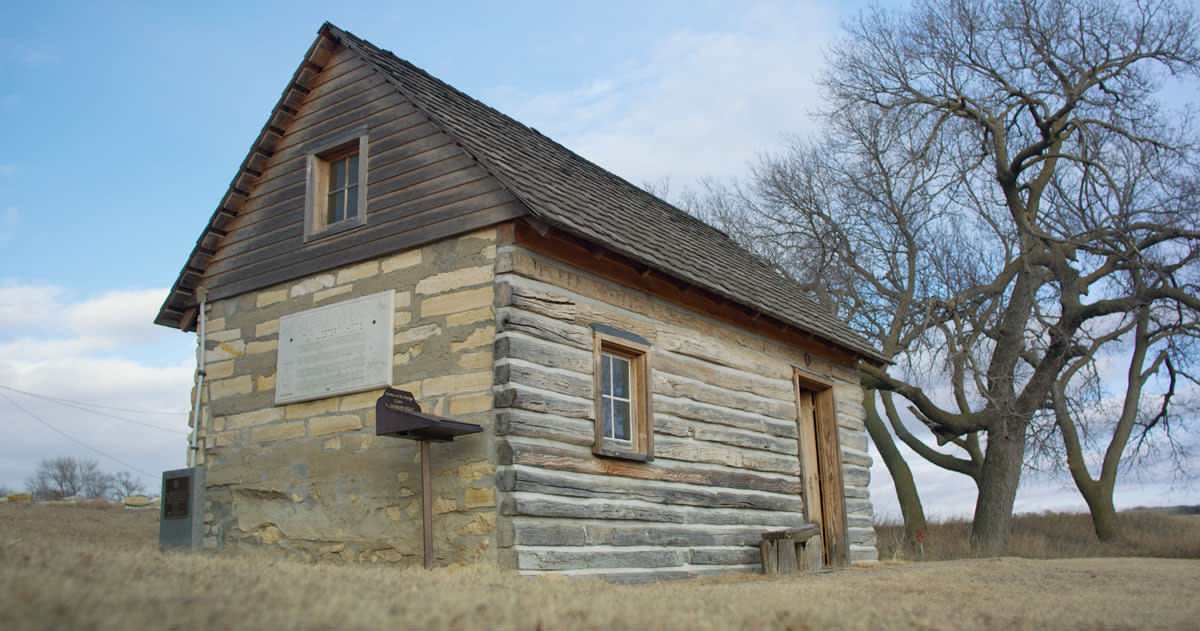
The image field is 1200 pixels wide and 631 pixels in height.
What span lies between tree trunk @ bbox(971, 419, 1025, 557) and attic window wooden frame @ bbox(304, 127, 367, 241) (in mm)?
13930

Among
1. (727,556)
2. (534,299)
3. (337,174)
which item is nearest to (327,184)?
(337,174)

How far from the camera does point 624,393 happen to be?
9.39m

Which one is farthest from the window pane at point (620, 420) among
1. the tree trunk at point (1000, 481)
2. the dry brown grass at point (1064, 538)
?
the tree trunk at point (1000, 481)

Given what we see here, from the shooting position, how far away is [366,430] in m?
8.62

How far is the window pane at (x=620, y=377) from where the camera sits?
365 inches

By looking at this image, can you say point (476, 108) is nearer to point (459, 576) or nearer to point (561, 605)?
point (459, 576)

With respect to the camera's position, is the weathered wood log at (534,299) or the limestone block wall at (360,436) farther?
the weathered wood log at (534,299)

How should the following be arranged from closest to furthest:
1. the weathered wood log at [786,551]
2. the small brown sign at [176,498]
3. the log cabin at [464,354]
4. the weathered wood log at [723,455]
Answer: the log cabin at [464,354] < the weathered wood log at [723,455] < the small brown sign at [176,498] < the weathered wood log at [786,551]

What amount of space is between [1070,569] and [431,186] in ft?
27.9

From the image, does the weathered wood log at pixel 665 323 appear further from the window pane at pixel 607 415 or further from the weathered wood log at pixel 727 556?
the weathered wood log at pixel 727 556

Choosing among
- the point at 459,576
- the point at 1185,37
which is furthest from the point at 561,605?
the point at 1185,37

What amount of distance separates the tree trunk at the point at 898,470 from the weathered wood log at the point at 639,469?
1043 cm

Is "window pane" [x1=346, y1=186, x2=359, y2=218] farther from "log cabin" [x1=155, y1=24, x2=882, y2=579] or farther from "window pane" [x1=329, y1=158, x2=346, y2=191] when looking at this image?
"window pane" [x1=329, y1=158, x2=346, y2=191]

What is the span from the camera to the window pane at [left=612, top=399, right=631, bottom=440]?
916 centimetres
